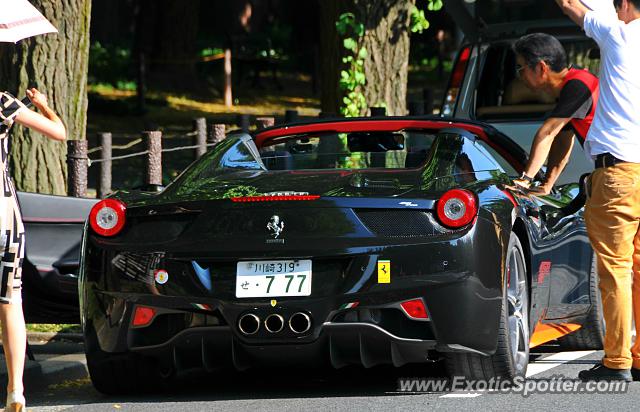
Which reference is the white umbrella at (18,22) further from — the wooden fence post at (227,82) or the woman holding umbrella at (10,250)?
the wooden fence post at (227,82)

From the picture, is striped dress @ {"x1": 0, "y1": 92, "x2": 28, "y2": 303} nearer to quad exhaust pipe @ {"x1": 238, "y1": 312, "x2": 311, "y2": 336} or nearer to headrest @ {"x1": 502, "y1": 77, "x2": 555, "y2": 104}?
quad exhaust pipe @ {"x1": 238, "y1": 312, "x2": 311, "y2": 336}

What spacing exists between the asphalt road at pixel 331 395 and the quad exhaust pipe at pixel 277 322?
377 millimetres

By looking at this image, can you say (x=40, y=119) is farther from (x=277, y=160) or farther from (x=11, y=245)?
(x=277, y=160)

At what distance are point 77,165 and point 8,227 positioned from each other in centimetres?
407

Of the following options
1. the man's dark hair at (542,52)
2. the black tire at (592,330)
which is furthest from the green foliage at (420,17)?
the man's dark hair at (542,52)

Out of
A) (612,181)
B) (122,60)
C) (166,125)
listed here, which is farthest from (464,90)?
(122,60)

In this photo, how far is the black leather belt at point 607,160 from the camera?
7035 mm

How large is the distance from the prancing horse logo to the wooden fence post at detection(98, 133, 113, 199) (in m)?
5.06

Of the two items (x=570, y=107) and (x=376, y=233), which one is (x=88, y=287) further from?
(x=570, y=107)

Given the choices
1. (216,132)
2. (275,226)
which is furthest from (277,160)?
(216,132)

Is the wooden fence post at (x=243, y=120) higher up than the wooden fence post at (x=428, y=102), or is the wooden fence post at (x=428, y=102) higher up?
the wooden fence post at (x=428, y=102)

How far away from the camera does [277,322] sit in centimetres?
654

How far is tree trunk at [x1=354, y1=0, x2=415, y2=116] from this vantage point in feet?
50.6

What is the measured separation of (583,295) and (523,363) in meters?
1.19
